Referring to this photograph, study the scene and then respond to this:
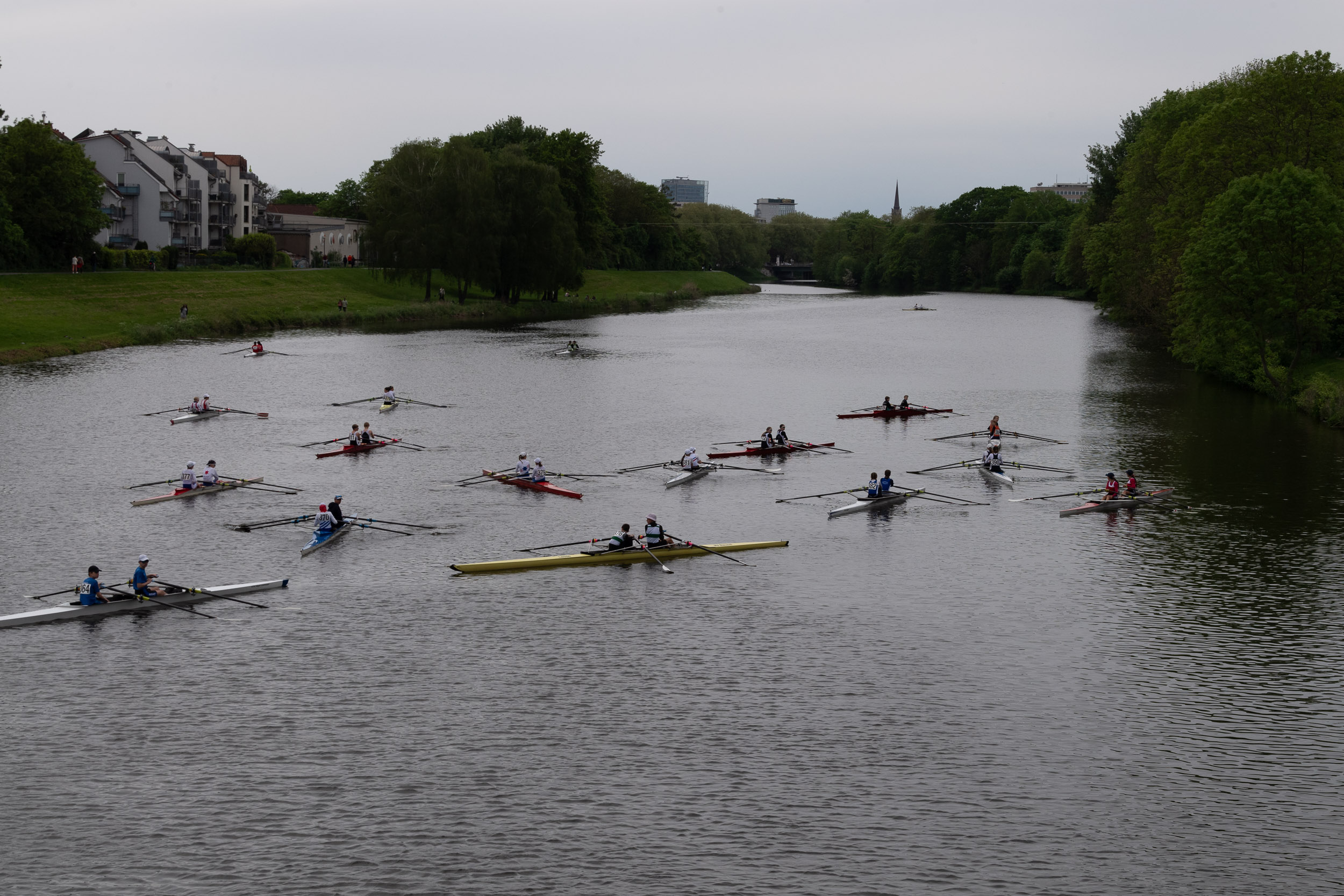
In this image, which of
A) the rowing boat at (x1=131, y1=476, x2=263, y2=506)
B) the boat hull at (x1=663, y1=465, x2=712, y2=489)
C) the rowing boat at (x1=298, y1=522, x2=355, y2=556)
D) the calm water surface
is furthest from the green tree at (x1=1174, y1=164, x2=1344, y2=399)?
the rowing boat at (x1=131, y1=476, x2=263, y2=506)

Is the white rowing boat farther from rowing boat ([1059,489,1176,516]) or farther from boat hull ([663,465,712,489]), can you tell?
boat hull ([663,465,712,489])

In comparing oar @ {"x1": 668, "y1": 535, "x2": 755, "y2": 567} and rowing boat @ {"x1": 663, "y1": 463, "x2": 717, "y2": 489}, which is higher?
rowing boat @ {"x1": 663, "y1": 463, "x2": 717, "y2": 489}

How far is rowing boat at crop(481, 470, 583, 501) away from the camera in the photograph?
4234cm

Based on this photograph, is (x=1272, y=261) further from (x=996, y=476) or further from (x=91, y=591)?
(x=91, y=591)

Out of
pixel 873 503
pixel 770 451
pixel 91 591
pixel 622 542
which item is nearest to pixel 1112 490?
pixel 873 503

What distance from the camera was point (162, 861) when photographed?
1875 centimetres

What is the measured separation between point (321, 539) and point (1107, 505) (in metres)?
27.0

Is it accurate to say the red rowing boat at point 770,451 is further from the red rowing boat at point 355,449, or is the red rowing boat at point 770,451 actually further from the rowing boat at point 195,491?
the rowing boat at point 195,491

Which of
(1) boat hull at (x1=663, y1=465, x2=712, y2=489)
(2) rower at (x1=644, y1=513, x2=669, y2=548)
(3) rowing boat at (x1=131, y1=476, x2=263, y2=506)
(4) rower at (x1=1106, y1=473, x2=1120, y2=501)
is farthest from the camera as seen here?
(1) boat hull at (x1=663, y1=465, x2=712, y2=489)

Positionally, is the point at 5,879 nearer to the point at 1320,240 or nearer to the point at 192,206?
the point at 1320,240

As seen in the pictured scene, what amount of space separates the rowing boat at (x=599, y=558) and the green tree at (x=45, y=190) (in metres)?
74.9

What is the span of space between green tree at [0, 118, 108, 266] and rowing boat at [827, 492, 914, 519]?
252 feet

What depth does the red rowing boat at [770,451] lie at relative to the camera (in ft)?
163

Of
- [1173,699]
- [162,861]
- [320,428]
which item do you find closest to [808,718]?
[1173,699]
